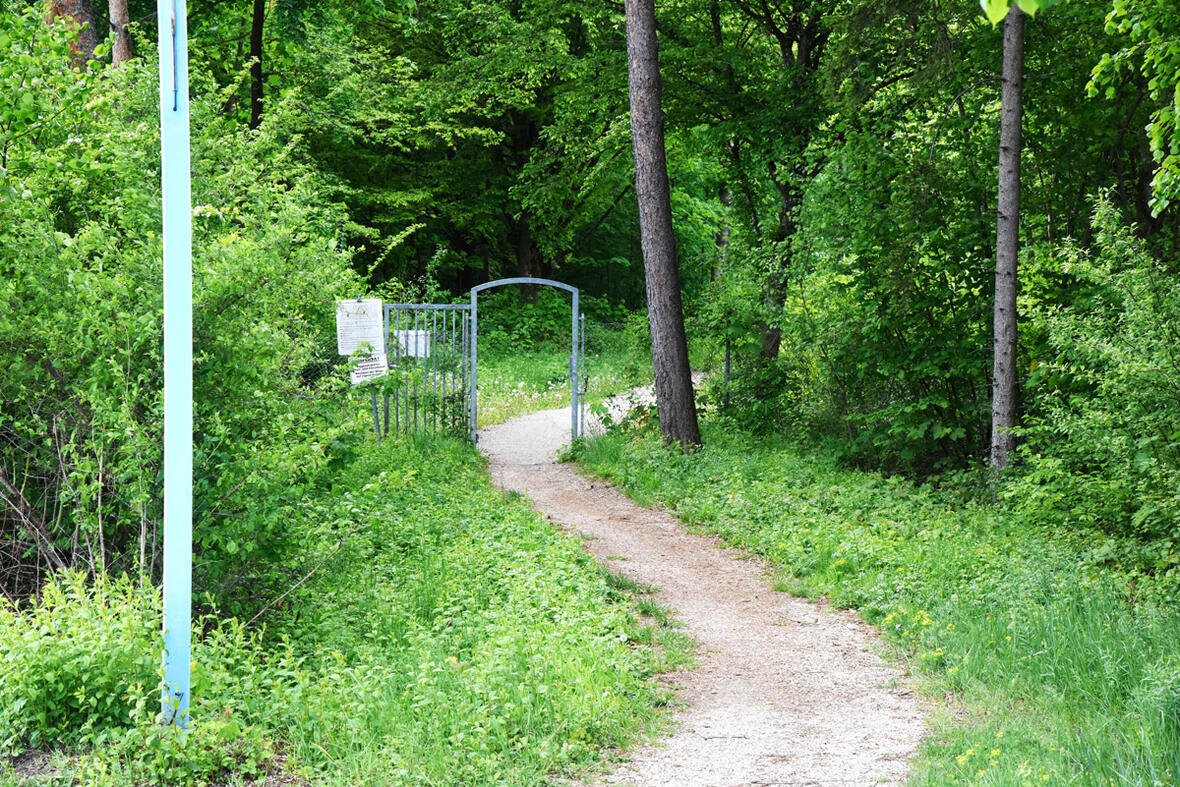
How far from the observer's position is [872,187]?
12.1 m

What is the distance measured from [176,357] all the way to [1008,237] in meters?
8.63

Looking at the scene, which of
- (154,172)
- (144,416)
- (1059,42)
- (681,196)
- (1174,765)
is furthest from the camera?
(681,196)

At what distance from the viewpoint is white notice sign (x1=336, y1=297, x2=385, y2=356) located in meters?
9.80

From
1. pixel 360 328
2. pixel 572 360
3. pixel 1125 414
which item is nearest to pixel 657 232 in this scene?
pixel 572 360

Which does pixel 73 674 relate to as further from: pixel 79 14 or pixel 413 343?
pixel 413 343

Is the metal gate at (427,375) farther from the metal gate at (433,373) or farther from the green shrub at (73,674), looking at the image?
the green shrub at (73,674)

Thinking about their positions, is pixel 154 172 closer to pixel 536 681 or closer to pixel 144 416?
Answer: pixel 144 416

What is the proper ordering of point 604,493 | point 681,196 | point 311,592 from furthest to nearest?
point 681,196, point 604,493, point 311,592

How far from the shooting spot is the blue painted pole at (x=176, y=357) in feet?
15.0

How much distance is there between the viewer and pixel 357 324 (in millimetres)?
10352

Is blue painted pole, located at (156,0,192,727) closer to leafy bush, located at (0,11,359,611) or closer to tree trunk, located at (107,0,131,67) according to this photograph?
leafy bush, located at (0,11,359,611)

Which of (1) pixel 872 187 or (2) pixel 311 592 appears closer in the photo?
(2) pixel 311 592

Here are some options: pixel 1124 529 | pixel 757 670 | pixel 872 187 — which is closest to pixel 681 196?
pixel 872 187

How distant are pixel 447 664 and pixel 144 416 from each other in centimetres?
247
